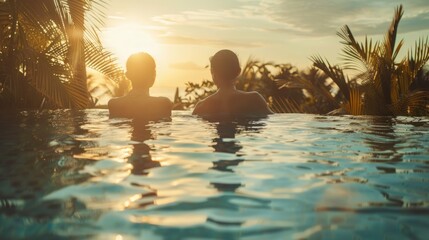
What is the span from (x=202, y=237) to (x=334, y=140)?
2706mm

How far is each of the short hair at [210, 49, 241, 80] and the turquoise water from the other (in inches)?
64.1

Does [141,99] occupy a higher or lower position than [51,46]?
lower

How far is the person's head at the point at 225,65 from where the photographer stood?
5461mm

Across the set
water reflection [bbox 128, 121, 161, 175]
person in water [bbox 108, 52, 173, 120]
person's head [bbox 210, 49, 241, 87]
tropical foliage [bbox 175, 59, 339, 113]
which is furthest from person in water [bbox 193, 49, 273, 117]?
tropical foliage [bbox 175, 59, 339, 113]

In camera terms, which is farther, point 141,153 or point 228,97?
point 228,97

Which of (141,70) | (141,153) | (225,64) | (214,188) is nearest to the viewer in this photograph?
(214,188)

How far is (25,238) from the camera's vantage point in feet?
5.24

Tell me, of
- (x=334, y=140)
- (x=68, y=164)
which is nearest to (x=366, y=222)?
(x=68, y=164)

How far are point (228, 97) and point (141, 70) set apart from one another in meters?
1.24

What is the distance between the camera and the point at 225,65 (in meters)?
5.45

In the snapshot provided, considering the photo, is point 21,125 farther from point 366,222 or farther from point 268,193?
point 366,222

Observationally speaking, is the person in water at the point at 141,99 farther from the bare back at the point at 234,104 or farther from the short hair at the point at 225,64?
the short hair at the point at 225,64

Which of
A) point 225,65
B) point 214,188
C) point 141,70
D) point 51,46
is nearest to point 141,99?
point 141,70

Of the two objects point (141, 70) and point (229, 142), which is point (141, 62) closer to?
point (141, 70)
